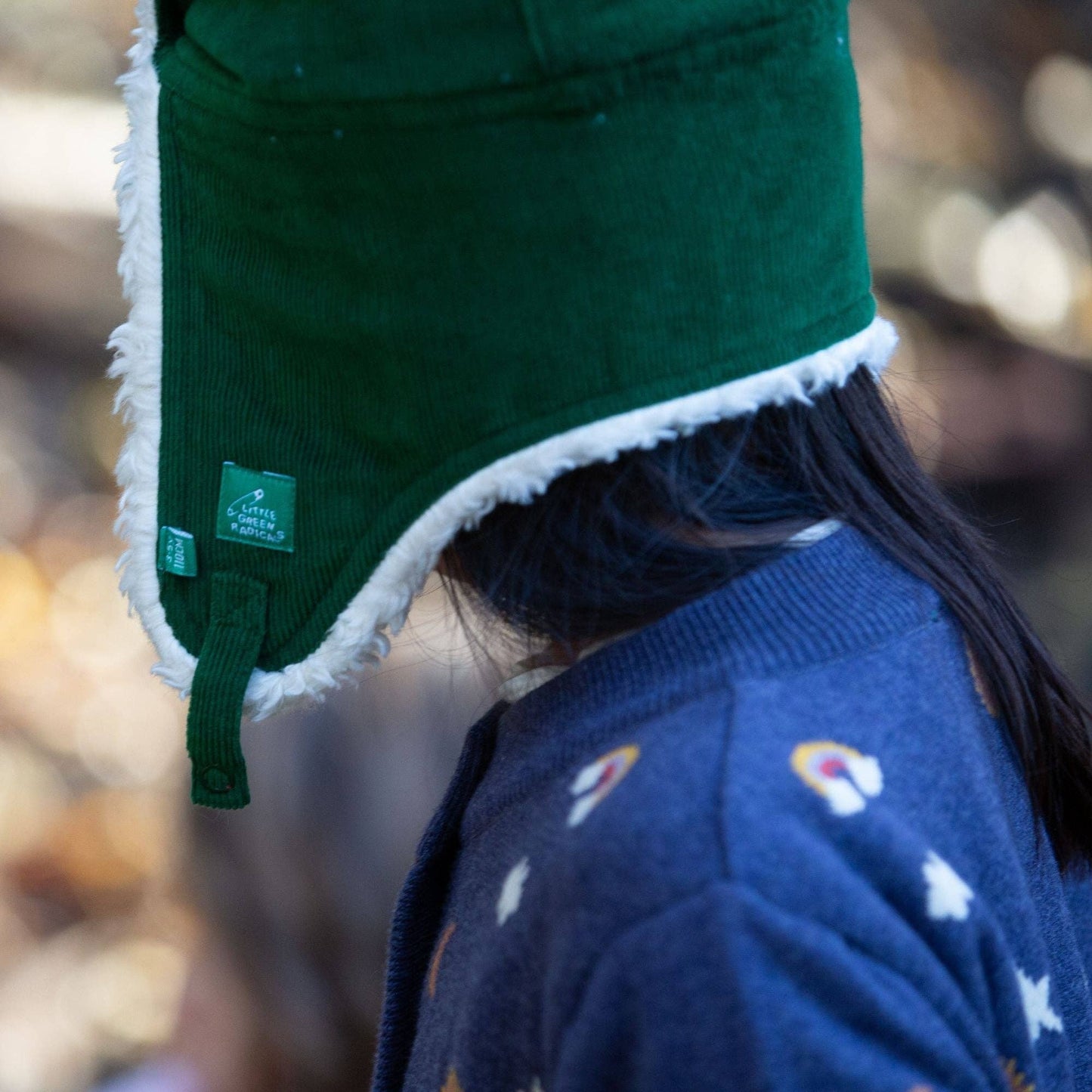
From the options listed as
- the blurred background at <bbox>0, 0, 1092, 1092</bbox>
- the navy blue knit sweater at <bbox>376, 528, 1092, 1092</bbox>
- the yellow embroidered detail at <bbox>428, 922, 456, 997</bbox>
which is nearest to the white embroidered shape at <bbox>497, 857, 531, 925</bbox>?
the navy blue knit sweater at <bbox>376, 528, 1092, 1092</bbox>

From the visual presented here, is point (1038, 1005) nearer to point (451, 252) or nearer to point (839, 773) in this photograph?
point (839, 773)

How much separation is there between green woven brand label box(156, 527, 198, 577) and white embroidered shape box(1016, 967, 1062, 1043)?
0.59m

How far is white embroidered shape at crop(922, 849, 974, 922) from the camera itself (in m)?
0.58

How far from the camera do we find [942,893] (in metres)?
0.59

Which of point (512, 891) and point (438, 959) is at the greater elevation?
point (512, 891)

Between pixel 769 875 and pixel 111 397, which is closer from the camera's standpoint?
pixel 769 875

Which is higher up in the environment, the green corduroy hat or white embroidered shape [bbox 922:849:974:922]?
the green corduroy hat

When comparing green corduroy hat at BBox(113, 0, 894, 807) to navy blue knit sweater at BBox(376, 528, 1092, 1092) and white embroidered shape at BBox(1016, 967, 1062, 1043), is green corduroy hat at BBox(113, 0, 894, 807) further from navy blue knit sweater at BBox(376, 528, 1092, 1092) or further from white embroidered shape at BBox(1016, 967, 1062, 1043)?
white embroidered shape at BBox(1016, 967, 1062, 1043)

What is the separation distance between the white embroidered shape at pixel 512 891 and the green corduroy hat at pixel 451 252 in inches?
7.2

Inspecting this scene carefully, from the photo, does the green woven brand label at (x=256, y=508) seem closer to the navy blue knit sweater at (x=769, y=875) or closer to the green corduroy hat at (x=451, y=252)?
the green corduroy hat at (x=451, y=252)

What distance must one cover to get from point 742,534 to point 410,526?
0.66 ft

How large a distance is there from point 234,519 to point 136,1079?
4.77 ft

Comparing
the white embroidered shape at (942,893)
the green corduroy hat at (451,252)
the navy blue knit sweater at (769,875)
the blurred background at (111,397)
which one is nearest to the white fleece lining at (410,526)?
the green corduroy hat at (451,252)

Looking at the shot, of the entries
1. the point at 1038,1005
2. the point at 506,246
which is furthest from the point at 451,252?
the point at 1038,1005
